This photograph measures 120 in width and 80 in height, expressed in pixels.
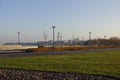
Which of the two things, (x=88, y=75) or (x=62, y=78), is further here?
(x=88, y=75)

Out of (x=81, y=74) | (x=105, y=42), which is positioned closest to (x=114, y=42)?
(x=105, y=42)

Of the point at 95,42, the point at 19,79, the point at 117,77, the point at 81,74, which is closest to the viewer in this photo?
the point at 19,79

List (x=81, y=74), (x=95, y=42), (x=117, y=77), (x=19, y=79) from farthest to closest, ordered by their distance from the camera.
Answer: (x=95, y=42)
(x=81, y=74)
(x=117, y=77)
(x=19, y=79)

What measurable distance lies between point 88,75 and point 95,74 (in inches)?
18.7

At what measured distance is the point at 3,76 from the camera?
16.6m

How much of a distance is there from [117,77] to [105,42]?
4716 inches

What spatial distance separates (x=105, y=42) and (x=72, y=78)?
121 m

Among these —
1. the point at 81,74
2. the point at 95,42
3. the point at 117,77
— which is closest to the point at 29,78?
the point at 81,74

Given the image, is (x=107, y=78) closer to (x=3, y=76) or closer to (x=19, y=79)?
(x=19, y=79)

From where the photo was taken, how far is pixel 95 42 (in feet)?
436

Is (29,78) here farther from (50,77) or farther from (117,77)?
(117,77)

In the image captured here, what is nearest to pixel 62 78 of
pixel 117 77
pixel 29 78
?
pixel 29 78

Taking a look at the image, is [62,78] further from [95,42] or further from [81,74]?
[95,42]

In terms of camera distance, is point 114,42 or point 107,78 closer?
point 107,78
